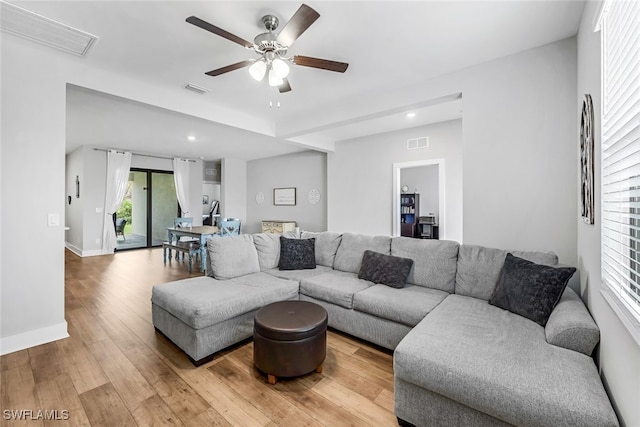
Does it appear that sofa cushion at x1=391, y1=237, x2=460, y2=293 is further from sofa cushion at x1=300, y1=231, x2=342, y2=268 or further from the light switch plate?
the light switch plate

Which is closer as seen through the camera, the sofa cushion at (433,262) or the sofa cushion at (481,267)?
the sofa cushion at (481,267)

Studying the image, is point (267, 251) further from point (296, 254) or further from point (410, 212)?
point (410, 212)

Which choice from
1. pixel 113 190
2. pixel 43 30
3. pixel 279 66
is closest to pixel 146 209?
pixel 113 190

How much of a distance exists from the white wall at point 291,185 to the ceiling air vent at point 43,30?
16.1 feet

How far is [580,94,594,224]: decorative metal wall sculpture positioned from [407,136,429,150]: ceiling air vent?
9.71 feet

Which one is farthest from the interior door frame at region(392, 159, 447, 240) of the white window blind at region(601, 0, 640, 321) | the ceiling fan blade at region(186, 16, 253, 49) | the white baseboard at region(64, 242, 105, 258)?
the white baseboard at region(64, 242, 105, 258)

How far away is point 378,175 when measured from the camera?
217 inches

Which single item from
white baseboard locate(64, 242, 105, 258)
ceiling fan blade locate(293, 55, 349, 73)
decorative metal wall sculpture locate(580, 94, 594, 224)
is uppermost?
ceiling fan blade locate(293, 55, 349, 73)

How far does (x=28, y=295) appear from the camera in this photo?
239 cm

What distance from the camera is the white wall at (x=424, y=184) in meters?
6.55

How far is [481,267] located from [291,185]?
565 centimetres

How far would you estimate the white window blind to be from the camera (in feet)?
3.37

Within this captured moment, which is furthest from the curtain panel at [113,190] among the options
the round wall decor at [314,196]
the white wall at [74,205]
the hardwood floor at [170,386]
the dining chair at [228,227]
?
the hardwood floor at [170,386]

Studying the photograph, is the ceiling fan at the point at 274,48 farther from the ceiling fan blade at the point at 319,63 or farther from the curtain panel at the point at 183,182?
the curtain panel at the point at 183,182
